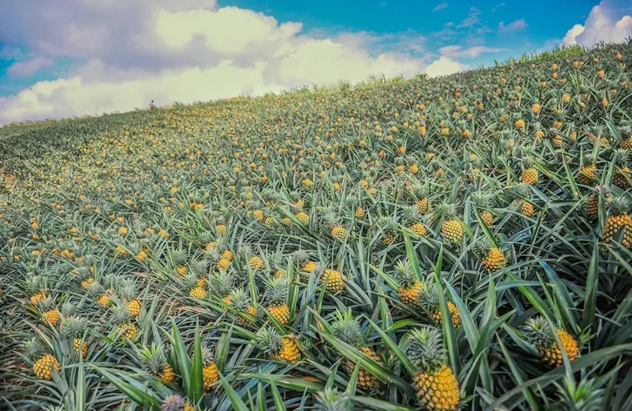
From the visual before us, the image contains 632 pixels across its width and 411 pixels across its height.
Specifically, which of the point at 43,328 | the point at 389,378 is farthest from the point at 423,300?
the point at 43,328

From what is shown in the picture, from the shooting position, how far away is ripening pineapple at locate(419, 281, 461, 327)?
1.16 m

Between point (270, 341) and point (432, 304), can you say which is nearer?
point (432, 304)

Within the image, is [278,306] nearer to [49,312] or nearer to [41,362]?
[41,362]

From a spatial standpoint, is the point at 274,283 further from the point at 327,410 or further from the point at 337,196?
the point at 337,196

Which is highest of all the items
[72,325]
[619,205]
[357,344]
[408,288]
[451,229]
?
[619,205]

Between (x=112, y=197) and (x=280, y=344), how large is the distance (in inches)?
183

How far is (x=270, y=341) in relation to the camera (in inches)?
50.7

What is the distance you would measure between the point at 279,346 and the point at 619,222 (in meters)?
1.29

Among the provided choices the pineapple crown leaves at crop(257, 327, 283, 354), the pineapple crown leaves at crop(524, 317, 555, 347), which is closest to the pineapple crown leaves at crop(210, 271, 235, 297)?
the pineapple crown leaves at crop(257, 327, 283, 354)

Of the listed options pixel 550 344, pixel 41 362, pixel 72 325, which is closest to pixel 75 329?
pixel 72 325

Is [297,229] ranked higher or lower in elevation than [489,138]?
lower

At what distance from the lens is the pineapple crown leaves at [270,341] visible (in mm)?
1287

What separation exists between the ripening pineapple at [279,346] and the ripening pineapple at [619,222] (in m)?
1.20

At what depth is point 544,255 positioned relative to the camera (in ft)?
5.39
